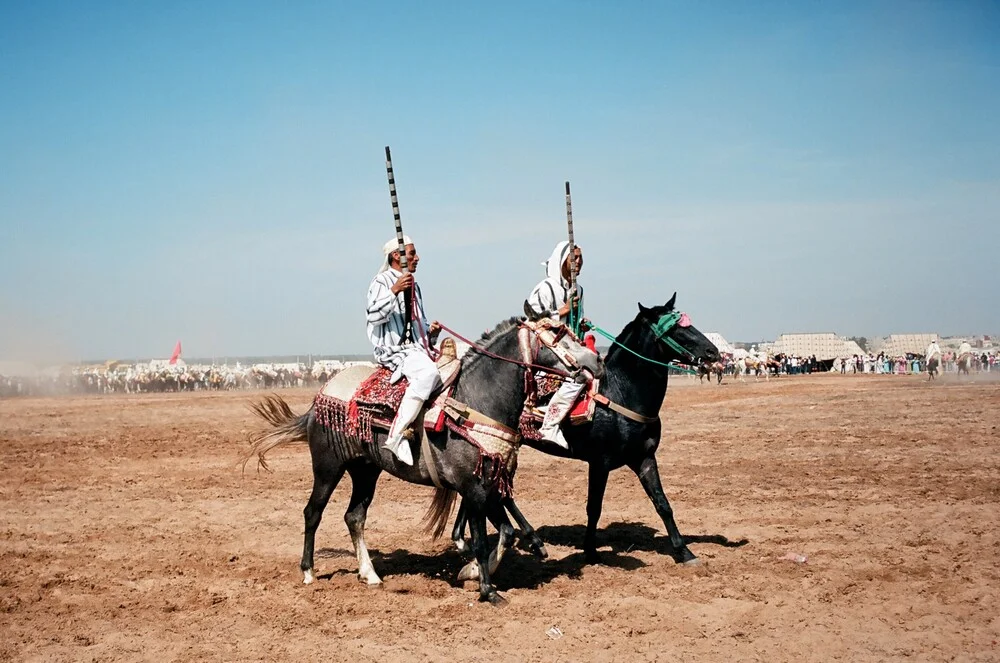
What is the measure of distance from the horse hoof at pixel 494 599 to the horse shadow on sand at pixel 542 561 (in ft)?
1.75

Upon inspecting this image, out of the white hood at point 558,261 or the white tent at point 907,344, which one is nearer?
the white hood at point 558,261

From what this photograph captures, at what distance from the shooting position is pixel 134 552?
33.0 ft

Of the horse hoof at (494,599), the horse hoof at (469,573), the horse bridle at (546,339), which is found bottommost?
the horse hoof at (494,599)

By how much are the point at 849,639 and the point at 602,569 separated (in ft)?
9.95

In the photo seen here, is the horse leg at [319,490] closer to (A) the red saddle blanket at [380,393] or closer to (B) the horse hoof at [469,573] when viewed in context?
(A) the red saddle blanket at [380,393]

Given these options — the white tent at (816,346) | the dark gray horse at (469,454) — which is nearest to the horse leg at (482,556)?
the dark gray horse at (469,454)

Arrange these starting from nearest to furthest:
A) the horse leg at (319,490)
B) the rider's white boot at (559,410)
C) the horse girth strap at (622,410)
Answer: the horse leg at (319,490), the rider's white boot at (559,410), the horse girth strap at (622,410)

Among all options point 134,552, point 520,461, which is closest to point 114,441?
point 520,461

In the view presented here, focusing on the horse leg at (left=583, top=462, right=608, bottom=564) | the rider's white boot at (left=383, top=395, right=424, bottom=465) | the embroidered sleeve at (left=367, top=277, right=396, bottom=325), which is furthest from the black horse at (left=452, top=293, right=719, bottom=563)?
the embroidered sleeve at (left=367, top=277, right=396, bottom=325)

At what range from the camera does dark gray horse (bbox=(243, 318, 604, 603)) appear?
7977 mm

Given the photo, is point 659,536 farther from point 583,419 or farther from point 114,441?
point 114,441

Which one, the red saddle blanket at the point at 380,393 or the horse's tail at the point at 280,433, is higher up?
the red saddle blanket at the point at 380,393

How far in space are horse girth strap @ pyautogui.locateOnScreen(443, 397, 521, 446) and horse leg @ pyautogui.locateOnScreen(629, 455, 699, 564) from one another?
191 centimetres

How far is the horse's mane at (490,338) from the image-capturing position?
8.35 metres
